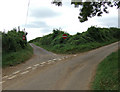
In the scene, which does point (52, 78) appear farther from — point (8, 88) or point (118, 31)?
point (118, 31)

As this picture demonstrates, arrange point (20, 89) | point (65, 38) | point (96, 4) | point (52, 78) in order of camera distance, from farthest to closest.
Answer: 1. point (65, 38)
2. point (96, 4)
3. point (52, 78)
4. point (20, 89)

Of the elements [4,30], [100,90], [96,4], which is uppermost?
[96,4]

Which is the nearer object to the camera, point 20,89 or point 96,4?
point 20,89

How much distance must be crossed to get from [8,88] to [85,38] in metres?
14.0

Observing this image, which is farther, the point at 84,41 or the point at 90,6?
the point at 84,41

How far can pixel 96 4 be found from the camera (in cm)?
859

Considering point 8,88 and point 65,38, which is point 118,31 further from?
point 8,88

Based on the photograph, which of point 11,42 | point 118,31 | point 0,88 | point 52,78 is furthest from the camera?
point 118,31

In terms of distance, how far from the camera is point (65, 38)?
2067 cm

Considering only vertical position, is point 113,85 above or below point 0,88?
above

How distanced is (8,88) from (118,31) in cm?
2289

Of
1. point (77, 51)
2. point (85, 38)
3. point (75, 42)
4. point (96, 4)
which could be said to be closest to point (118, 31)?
point (85, 38)

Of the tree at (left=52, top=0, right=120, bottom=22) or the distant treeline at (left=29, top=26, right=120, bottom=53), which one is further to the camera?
the distant treeline at (left=29, top=26, right=120, bottom=53)

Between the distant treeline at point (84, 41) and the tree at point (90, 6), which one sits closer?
the tree at point (90, 6)
